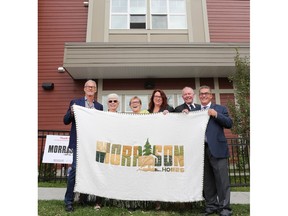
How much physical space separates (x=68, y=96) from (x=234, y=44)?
6.55 m

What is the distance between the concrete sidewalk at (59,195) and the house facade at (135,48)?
462 cm

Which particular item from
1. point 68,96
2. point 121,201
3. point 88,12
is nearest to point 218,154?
point 121,201

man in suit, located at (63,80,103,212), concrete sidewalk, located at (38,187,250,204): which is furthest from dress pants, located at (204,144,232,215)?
man in suit, located at (63,80,103,212)

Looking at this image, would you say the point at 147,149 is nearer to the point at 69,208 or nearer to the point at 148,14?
the point at 69,208

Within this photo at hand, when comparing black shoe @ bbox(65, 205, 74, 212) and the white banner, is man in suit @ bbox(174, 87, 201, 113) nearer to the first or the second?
the white banner

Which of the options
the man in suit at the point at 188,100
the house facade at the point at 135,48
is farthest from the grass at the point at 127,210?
the house facade at the point at 135,48

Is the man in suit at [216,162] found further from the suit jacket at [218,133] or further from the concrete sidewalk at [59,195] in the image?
the concrete sidewalk at [59,195]

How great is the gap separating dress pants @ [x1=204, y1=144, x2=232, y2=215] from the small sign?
4.58 meters

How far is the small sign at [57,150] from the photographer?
295 inches

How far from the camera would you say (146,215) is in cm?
379

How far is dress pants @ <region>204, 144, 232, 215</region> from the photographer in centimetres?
381

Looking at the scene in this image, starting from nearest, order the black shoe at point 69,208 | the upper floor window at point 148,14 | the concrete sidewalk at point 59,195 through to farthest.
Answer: the black shoe at point 69,208 < the concrete sidewalk at point 59,195 < the upper floor window at point 148,14

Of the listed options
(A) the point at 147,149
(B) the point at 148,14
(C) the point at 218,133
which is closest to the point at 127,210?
(A) the point at 147,149

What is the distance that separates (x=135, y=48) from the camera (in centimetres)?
941
